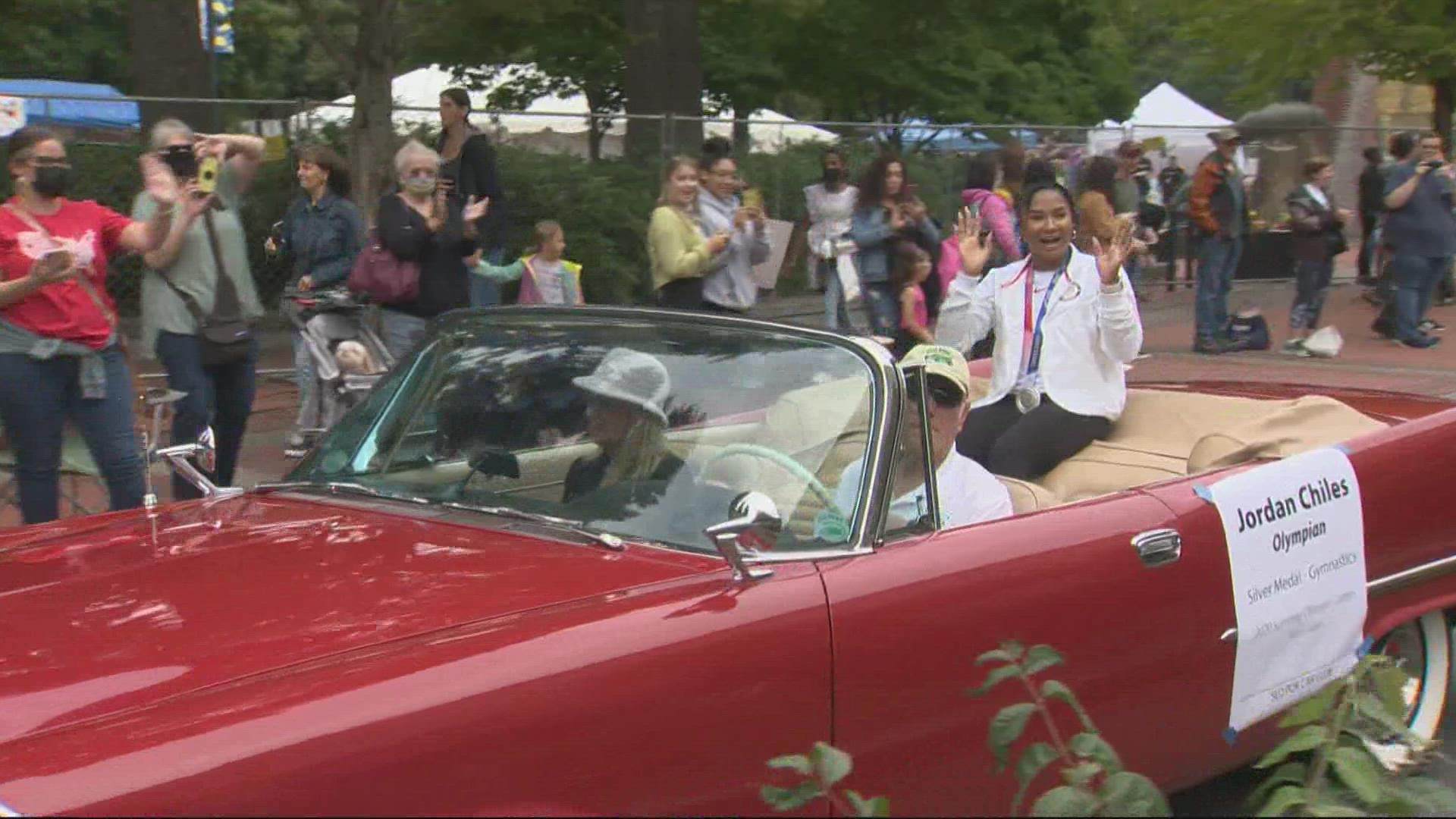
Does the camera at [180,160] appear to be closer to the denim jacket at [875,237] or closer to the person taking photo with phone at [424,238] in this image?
the person taking photo with phone at [424,238]

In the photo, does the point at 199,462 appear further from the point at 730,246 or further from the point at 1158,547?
the point at 730,246

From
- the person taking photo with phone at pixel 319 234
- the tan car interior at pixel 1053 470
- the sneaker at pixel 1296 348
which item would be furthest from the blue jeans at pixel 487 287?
the sneaker at pixel 1296 348

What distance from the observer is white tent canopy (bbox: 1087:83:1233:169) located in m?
17.2

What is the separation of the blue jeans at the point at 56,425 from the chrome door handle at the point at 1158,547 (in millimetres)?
3793

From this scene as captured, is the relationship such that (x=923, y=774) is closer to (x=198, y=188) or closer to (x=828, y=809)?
(x=828, y=809)

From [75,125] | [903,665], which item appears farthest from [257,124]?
[903,665]

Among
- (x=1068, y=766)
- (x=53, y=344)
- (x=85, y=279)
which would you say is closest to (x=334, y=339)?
(x=85, y=279)

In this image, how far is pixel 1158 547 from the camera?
12.5 feet

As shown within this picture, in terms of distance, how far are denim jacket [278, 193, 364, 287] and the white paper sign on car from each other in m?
5.84

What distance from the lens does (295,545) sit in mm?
3566

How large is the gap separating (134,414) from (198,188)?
88cm

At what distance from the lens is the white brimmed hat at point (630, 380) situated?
12.4 ft

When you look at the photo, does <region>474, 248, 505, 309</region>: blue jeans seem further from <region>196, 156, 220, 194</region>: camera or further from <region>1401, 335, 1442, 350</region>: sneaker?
<region>1401, 335, 1442, 350</region>: sneaker

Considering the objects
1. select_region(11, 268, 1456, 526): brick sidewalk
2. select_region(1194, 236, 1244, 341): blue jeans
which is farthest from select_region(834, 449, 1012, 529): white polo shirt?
select_region(1194, 236, 1244, 341): blue jeans
